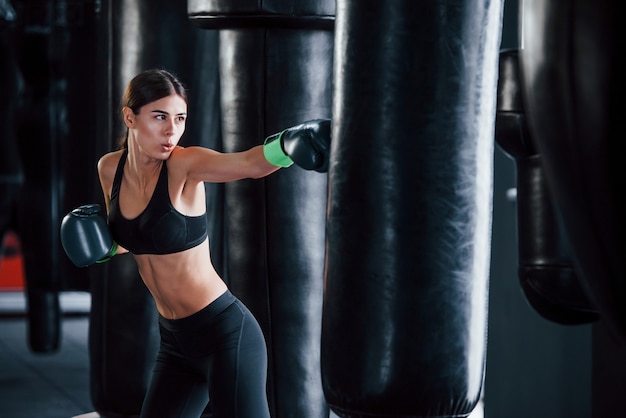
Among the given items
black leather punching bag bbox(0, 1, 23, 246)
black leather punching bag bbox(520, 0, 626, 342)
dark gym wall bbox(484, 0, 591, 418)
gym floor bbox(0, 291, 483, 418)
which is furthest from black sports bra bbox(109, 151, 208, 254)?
black leather punching bag bbox(0, 1, 23, 246)

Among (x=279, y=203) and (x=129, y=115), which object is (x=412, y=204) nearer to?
(x=129, y=115)

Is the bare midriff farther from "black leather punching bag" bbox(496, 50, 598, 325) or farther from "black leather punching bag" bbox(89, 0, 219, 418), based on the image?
"black leather punching bag" bbox(496, 50, 598, 325)

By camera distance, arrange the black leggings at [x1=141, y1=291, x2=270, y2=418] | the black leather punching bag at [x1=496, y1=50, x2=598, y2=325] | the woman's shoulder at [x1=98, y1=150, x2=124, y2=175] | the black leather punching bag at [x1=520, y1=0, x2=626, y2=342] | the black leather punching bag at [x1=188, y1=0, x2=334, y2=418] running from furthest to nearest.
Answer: the black leather punching bag at [x1=496, y1=50, x2=598, y2=325]
the black leather punching bag at [x1=188, y1=0, x2=334, y2=418]
the woman's shoulder at [x1=98, y1=150, x2=124, y2=175]
the black leggings at [x1=141, y1=291, x2=270, y2=418]
the black leather punching bag at [x1=520, y1=0, x2=626, y2=342]

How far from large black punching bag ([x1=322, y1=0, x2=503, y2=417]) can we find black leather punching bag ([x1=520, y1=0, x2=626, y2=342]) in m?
0.59

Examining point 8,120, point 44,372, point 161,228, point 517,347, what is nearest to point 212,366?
point 161,228

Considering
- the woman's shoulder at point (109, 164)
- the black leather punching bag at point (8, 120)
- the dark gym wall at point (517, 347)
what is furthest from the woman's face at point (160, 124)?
the black leather punching bag at point (8, 120)

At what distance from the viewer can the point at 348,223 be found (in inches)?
76.5

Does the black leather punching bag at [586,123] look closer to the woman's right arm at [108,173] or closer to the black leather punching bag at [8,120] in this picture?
the woman's right arm at [108,173]

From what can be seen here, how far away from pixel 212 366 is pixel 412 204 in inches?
26.9

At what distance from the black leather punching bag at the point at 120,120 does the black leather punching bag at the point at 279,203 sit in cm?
36

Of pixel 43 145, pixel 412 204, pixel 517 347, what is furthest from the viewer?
pixel 43 145

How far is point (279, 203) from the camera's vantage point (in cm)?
295

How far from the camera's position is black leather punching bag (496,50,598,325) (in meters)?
3.15

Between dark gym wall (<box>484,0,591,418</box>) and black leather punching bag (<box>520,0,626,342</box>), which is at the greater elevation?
black leather punching bag (<box>520,0,626,342</box>)
